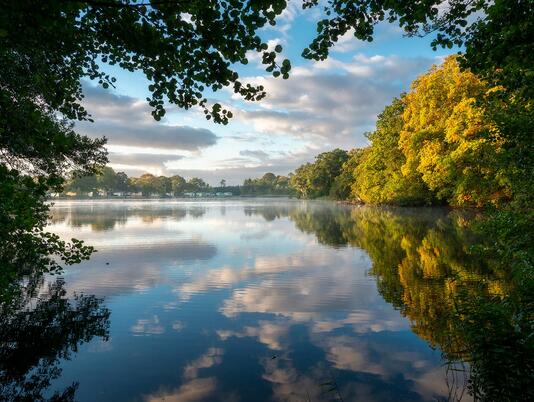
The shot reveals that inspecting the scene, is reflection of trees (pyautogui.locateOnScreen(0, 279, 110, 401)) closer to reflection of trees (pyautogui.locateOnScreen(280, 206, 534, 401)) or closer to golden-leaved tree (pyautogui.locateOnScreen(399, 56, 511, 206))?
reflection of trees (pyautogui.locateOnScreen(280, 206, 534, 401))

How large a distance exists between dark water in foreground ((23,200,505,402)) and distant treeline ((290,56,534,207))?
14.7 feet

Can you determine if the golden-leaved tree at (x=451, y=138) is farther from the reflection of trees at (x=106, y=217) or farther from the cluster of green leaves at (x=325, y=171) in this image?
the cluster of green leaves at (x=325, y=171)

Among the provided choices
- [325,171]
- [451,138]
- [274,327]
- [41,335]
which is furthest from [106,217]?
[325,171]

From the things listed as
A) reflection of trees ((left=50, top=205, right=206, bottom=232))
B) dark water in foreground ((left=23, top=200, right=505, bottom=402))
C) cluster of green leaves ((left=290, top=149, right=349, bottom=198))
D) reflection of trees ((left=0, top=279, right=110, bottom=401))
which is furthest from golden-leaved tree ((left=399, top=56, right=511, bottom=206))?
cluster of green leaves ((left=290, top=149, right=349, bottom=198))

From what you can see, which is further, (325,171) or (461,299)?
(325,171)

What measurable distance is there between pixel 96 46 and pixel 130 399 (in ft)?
24.1

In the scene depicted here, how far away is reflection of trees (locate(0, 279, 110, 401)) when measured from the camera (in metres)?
8.36

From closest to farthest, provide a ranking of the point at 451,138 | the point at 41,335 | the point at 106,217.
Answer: the point at 41,335, the point at 451,138, the point at 106,217

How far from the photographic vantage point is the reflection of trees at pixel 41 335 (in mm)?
8359

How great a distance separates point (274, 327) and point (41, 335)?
21.6 ft

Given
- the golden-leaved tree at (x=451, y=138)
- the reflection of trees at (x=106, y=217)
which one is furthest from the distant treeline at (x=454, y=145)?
the reflection of trees at (x=106, y=217)

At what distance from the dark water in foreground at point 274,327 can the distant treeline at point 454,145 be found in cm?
448

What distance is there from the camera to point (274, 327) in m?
12.1

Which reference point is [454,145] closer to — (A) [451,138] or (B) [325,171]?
(A) [451,138]
